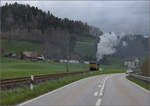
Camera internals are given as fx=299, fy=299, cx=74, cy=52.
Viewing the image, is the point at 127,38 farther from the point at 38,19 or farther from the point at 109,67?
the point at 38,19

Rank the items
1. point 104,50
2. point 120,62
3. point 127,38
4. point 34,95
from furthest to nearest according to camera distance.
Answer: point 120,62
point 127,38
point 104,50
point 34,95

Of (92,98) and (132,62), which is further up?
(132,62)

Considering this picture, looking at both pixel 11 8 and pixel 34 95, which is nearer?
pixel 34 95

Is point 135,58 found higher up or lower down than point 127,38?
lower down

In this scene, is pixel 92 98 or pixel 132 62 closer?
pixel 92 98

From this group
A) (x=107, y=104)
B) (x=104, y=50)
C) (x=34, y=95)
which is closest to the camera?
(x=107, y=104)

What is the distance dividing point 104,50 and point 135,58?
26.2 m

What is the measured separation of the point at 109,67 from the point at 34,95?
355 ft

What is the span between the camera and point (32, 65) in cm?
8362

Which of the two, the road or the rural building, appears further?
the rural building

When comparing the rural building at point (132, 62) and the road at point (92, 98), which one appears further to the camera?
the rural building at point (132, 62)

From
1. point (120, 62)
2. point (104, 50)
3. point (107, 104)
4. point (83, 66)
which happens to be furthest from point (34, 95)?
point (120, 62)

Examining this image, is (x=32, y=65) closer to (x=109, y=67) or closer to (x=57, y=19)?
(x=109, y=67)

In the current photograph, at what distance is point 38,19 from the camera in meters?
18.7
